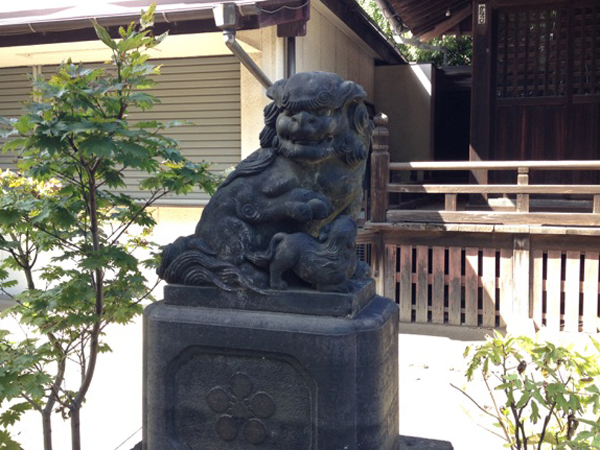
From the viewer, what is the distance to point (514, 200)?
8398 millimetres

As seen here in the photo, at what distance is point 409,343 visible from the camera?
7355 millimetres

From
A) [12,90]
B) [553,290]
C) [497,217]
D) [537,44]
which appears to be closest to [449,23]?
[537,44]

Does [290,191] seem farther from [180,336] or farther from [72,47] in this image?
[72,47]

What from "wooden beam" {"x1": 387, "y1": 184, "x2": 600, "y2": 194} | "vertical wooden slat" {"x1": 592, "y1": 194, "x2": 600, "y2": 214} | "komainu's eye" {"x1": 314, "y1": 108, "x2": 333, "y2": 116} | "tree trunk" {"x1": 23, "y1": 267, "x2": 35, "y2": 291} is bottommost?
"tree trunk" {"x1": 23, "y1": 267, "x2": 35, "y2": 291}

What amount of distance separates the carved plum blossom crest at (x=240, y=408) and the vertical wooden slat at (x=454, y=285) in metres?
5.24

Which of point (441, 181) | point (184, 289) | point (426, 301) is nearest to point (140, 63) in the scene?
point (184, 289)

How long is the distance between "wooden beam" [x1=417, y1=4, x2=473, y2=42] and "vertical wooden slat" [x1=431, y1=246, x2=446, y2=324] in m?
5.33

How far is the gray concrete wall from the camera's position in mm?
13438

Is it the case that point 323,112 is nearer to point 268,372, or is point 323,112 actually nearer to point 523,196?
point 268,372

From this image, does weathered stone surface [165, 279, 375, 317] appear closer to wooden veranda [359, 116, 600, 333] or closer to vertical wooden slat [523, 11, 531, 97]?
wooden veranda [359, 116, 600, 333]

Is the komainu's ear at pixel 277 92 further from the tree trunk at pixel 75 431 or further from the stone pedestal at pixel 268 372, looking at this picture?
the tree trunk at pixel 75 431

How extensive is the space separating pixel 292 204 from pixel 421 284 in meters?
5.24

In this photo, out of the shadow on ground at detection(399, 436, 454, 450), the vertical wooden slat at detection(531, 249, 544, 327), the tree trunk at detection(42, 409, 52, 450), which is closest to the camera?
the shadow on ground at detection(399, 436, 454, 450)

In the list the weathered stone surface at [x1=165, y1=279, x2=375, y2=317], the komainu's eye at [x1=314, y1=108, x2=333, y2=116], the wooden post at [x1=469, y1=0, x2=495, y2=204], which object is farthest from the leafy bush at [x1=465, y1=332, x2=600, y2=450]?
the wooden post at [x1=469, y1=0, x2=495, y2=204]
